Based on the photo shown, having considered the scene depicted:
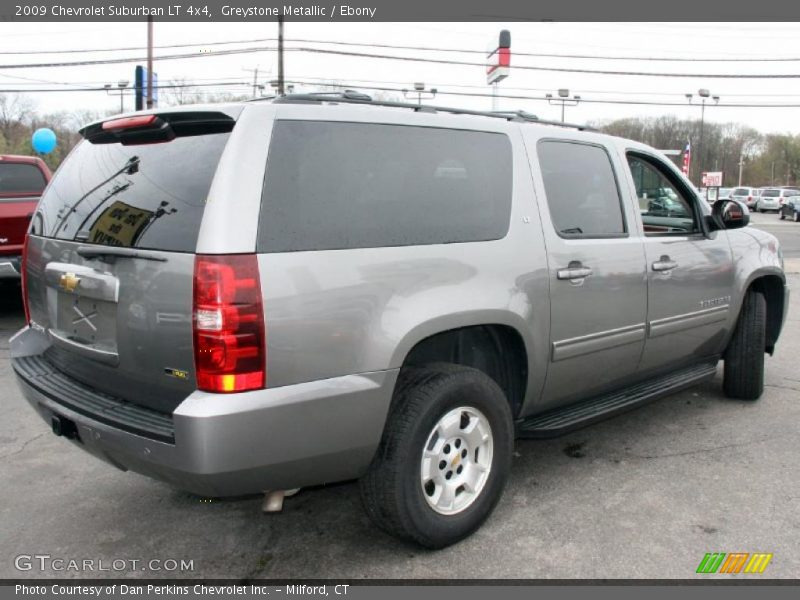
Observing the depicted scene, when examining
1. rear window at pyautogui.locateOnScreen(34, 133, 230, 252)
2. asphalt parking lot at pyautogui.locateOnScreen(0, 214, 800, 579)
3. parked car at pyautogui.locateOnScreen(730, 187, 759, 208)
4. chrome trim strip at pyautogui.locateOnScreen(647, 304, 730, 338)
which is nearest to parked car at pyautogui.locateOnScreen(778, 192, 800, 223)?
parked car at pyautogui.locateOnScreen(730, 187, 759, 208)

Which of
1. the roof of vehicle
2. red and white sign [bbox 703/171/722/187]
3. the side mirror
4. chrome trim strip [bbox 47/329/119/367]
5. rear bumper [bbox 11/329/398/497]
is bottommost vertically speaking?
rear bumper [bbox 11/329/398/497]

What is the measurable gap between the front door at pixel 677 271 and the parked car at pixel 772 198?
47.2m

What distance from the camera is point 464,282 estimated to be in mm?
2904

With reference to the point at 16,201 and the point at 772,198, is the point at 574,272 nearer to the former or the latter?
the point at 16,201

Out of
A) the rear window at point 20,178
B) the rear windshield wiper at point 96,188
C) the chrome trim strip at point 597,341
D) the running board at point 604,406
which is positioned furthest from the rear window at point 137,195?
the rear window at point 20,178

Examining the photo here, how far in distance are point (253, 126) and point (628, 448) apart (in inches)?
118

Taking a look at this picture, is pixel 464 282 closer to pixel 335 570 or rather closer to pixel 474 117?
pixel 474 117

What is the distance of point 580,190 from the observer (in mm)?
3689

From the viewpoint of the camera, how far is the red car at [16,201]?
757 cm

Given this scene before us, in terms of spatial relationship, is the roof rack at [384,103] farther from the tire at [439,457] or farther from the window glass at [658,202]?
the tire at [439,457]

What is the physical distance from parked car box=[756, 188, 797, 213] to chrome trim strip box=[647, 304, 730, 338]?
155ft

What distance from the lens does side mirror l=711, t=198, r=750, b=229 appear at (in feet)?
14.8

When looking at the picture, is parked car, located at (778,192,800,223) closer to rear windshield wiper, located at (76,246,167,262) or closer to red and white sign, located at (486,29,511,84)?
red and white sign, located at (486,29,511,84)

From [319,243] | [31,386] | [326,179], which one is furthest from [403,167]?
[31,386]
